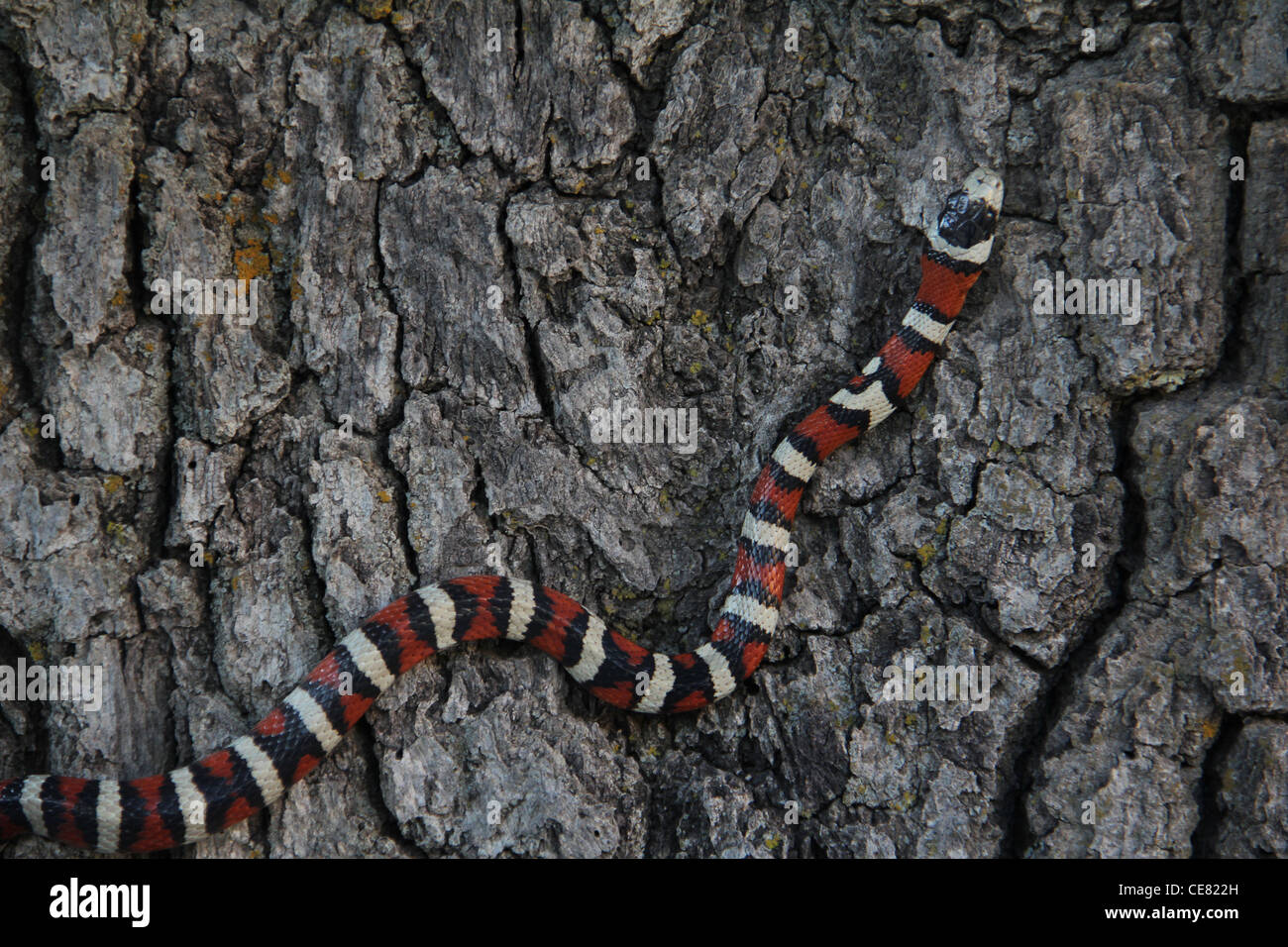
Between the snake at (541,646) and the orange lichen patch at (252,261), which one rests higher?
the orange lichen patch at (252,261)

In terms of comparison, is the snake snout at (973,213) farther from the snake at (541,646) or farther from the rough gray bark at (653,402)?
the rough gray bark at (653,402)

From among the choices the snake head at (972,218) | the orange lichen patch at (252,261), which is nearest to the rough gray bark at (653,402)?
the orange lichen patch at (252,261)

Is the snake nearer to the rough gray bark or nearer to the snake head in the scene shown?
the snake head

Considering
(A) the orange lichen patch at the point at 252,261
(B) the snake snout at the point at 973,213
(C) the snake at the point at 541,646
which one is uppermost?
(B) the snake snout at the point at 973,213

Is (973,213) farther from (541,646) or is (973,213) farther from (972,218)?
(541,646)

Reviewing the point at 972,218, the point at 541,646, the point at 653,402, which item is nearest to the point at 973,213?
the point at 972,218

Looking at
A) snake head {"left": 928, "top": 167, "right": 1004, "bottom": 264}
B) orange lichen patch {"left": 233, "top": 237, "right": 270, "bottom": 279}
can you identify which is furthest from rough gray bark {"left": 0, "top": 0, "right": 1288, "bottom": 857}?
snake head {"left": 928, "top": 167, "right": 1004, "bottom": 264}
